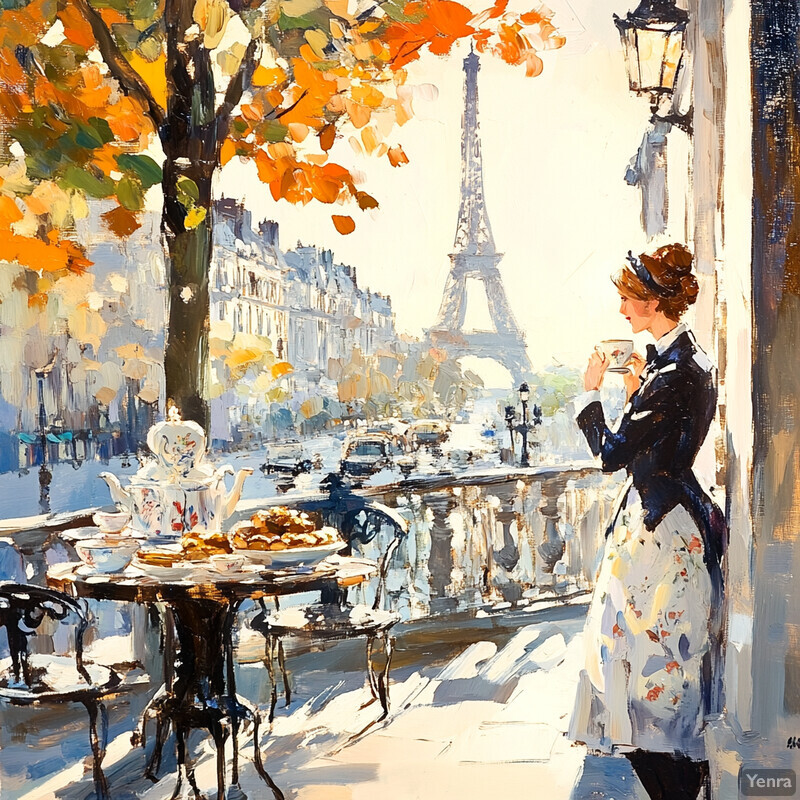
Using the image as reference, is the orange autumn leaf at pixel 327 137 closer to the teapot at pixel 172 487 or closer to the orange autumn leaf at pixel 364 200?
the orange autumn leaf at pixel 364 200

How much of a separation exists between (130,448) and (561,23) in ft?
6.56

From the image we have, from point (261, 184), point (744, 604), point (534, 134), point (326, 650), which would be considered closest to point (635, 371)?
point (744, 604)

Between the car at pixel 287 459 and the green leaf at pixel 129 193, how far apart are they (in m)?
0.93

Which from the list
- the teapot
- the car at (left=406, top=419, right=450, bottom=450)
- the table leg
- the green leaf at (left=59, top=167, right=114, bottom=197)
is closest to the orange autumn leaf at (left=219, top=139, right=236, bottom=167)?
the green leaf at (left=59, top=167, right=114, bottom=197)

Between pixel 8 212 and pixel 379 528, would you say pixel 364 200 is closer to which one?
→ pixel 8 212

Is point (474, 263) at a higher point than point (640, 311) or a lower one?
higher

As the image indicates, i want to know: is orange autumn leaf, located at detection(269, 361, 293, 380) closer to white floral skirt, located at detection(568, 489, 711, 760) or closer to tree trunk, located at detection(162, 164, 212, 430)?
tree trunk, located at detection(162, 164, 212, 430)

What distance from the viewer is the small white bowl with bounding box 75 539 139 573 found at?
279 cm

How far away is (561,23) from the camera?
10.4 feet

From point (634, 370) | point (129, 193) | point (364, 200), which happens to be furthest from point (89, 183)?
point (634, 370)

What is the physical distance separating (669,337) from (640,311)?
14 cm

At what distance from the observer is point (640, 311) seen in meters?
2.76

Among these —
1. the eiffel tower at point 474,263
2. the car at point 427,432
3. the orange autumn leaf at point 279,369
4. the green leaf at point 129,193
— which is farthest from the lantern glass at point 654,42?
the green leaf at point 129,193

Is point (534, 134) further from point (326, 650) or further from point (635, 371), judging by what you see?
point (326, 650)
